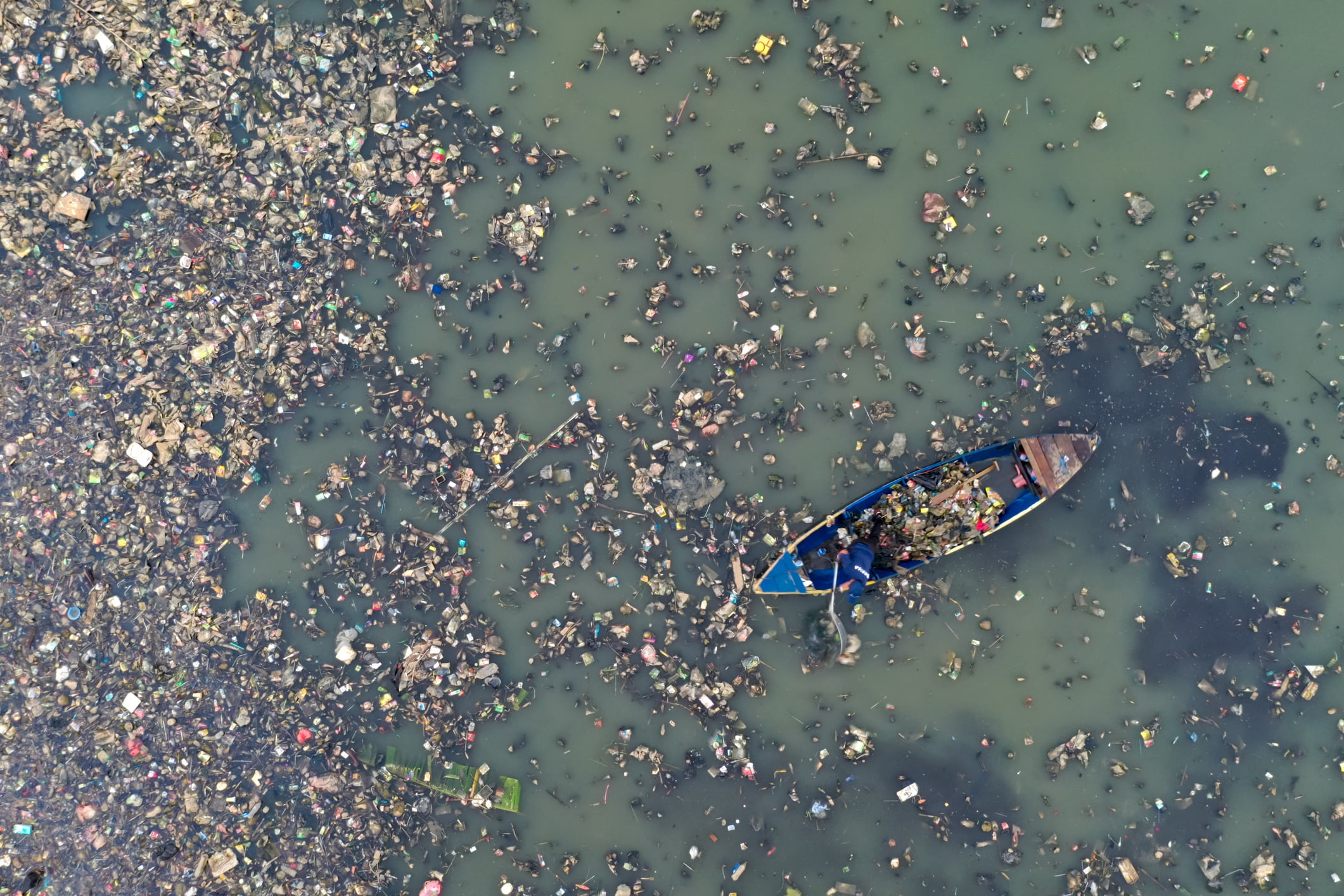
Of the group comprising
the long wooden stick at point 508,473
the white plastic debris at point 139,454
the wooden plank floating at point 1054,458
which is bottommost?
the wooden plank floating at point 1054,458

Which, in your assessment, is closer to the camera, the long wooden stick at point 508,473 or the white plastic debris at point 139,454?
the white plastic debris at point 139,454

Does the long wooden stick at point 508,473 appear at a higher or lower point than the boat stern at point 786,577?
higher

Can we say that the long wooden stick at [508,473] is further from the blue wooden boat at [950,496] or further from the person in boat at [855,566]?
the person in boat at [855,566]

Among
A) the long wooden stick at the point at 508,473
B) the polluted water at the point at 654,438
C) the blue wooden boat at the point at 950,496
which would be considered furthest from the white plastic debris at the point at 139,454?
the blue wooden boat at the point at 950,496

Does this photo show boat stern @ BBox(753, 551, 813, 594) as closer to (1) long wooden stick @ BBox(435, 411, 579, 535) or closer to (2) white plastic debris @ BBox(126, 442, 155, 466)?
(1) long wooden stick @ BBox(435, 411, 579, 535)

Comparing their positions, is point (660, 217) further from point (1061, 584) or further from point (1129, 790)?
point (1129, 790)

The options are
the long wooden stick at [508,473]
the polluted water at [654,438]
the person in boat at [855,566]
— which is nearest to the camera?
the person in boat at [855,566]

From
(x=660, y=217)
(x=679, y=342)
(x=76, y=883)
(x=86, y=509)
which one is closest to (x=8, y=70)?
(x=86, y=509)
